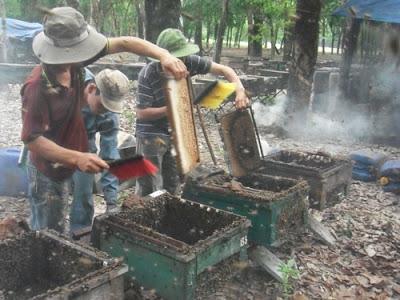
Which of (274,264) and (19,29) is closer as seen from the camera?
(274,264)

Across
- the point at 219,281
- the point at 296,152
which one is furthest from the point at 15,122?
the point at 219,281

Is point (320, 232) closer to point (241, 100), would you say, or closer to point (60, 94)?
point (241, 100)

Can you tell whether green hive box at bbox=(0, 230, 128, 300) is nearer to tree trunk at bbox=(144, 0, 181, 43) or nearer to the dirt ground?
the dirt ground

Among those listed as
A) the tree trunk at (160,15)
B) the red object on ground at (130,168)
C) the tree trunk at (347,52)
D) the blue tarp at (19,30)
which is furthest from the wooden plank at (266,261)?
the blue tarp at (19,30)

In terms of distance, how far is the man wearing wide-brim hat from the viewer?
129 inches

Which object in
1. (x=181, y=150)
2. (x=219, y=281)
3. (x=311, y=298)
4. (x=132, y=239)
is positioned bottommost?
(x=311, y=298)

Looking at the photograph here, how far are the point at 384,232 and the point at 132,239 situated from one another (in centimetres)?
409

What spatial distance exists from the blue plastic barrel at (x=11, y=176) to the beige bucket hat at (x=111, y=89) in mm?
2912

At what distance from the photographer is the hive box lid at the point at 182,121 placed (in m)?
4.04

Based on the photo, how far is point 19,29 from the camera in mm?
26750

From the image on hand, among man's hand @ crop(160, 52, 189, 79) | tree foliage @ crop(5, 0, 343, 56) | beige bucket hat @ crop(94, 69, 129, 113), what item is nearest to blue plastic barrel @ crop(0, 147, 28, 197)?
beige bucket hat @ crop(94, 69, 129, 113)

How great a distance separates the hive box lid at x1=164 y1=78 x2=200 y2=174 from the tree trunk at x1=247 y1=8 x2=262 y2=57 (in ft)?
65.2

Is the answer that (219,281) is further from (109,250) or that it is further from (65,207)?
(65,207)

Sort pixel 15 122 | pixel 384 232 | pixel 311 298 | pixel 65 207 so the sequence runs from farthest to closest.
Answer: pixel 15 122 → pixel 384 232 → pixel 311 298 → pixel 65 207
